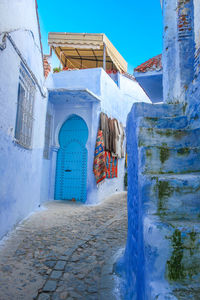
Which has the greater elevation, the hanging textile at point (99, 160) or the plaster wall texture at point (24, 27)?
the plaster wall texture at point (24, 27)

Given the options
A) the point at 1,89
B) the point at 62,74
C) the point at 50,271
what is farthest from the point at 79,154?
the point at 50,271

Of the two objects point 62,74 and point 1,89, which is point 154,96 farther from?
point 1,89

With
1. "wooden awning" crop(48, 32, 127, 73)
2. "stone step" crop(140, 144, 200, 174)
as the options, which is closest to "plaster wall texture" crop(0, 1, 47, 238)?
"stone step" crop(140, 144, 200, 174)

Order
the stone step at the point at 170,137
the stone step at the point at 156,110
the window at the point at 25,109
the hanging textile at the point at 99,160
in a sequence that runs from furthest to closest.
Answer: the hanging textile at the point at 99,160 → the window at the point at 25,109 → the stone step at the point at 156,110 → the stone step at the point at 170,137

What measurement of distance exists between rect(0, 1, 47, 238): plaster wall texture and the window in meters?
0.24

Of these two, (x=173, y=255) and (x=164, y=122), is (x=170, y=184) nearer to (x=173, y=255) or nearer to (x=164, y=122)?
(x=173, y=255)

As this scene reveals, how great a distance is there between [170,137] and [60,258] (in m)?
2.50

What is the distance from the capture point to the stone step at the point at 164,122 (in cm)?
253

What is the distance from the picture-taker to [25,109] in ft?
17.6

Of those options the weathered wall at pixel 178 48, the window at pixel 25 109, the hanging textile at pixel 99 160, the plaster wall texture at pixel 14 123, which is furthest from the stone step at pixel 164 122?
the hanging textile at pixel 99 160

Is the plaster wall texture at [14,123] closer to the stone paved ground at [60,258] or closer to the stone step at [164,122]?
the stone paved ground at [60,258]

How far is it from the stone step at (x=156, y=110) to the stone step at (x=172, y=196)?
1.09m

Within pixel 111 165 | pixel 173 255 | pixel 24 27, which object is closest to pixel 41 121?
pixel 24 27

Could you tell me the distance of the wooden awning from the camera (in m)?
10.2
